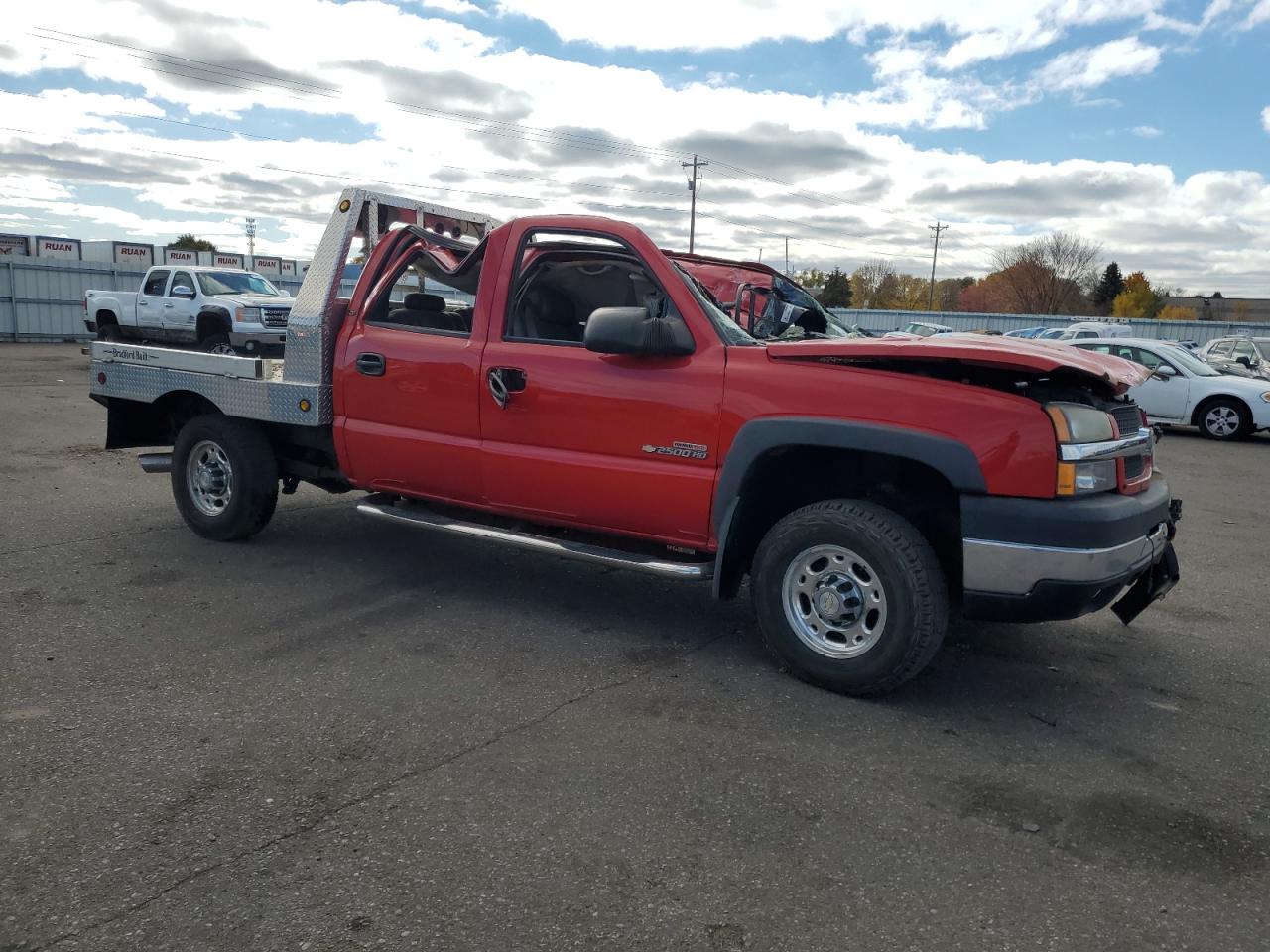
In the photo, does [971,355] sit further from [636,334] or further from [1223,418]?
[1223,418]

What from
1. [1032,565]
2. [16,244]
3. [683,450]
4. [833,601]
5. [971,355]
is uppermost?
[16,244]

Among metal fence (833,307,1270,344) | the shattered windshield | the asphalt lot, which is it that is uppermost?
metal fence (833,307,1270,344)

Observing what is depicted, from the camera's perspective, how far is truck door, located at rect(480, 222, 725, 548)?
4.41 meters

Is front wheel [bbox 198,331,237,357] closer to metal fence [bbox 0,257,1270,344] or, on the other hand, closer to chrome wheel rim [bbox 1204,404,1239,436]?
metal fence [bbox 0,257,1270,344]

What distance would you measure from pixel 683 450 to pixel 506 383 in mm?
1013

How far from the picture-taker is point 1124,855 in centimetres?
298

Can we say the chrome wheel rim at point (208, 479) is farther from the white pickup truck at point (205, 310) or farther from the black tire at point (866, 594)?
the white pickup truck at point (205, 310)

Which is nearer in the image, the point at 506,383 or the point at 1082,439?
the point at 1082,439

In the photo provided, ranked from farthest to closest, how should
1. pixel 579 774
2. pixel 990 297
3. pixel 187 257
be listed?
pixel 990 297, pixel 187 257, pixel 579 774

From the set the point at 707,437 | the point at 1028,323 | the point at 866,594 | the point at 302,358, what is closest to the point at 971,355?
the point at 866,594

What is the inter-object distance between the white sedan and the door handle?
11.6m

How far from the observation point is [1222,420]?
14.5m

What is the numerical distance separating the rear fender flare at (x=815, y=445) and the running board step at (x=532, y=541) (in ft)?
0.58

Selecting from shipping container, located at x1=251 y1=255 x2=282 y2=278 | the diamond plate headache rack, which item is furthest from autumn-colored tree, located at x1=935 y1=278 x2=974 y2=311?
the diamond plate headache rack
